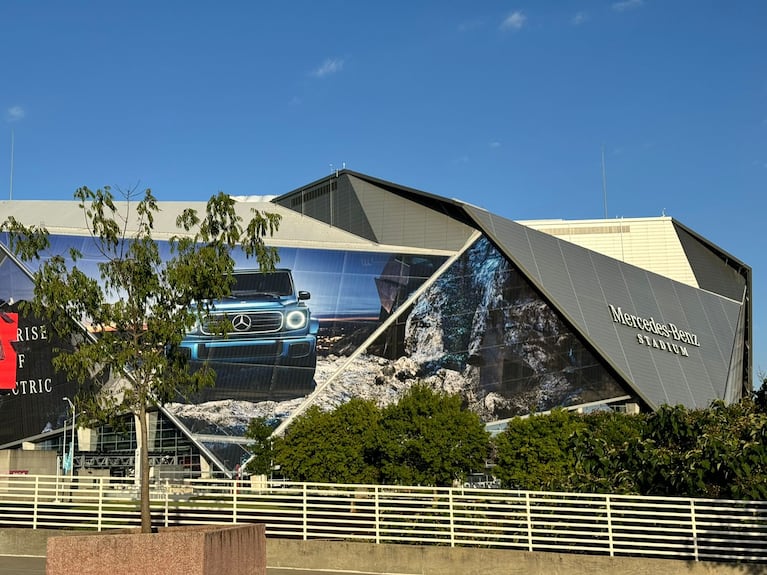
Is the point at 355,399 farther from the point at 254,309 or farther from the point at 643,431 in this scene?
the point at 643,431

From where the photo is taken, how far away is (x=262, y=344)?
194 feet

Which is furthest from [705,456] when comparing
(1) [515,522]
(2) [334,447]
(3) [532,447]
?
(2) [334,447]

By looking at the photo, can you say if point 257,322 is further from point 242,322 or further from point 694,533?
point 694,533

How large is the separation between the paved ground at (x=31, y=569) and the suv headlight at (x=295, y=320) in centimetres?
3844

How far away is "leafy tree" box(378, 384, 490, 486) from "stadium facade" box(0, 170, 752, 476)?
39.7 ft

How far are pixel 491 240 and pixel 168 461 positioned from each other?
25.1 meters

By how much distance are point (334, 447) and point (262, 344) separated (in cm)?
1585

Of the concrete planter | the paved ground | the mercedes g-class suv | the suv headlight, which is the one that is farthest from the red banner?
the concrete planter

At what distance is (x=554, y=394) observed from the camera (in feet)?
185

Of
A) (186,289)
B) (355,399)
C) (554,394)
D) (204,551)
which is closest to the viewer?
(204,551)

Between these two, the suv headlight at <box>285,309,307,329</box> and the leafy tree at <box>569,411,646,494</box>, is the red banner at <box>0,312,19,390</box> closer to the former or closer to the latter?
the suv headlight at <box>285,309,307,329</box>

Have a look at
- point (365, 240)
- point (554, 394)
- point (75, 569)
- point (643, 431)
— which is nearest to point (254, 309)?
point (365, 240)

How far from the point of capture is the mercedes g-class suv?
2277 inches

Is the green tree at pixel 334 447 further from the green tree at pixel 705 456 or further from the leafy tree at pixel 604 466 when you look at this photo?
the green tree at pixel 705 456
